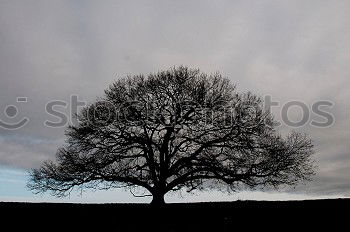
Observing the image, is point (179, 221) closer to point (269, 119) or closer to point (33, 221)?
point (33, 221)

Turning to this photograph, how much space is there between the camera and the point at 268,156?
1046 inches

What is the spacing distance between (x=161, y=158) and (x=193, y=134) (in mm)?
2561

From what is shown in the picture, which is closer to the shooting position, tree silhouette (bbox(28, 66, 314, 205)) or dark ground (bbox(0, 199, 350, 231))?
dark ground (bbox(0, 199, 350, 231))

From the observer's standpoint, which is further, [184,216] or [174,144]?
[174,144]

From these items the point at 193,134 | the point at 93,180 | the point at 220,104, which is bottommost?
the point at 93,180

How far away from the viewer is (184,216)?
1383 cm

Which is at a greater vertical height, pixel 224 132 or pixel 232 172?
pixel 224 132

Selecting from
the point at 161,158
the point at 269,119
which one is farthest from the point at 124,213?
the point at 269,119

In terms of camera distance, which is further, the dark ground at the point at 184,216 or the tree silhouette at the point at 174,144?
the tree silhouette at the point at 174,144

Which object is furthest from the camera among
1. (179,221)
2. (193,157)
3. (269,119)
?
(269,119)

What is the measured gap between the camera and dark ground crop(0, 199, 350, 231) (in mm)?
12789

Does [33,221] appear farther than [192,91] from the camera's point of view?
No

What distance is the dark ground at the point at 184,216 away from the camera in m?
12.8

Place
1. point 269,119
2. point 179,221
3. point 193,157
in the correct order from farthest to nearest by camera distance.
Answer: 1. point 269,119
2. point 193,157
3. point 179,221
